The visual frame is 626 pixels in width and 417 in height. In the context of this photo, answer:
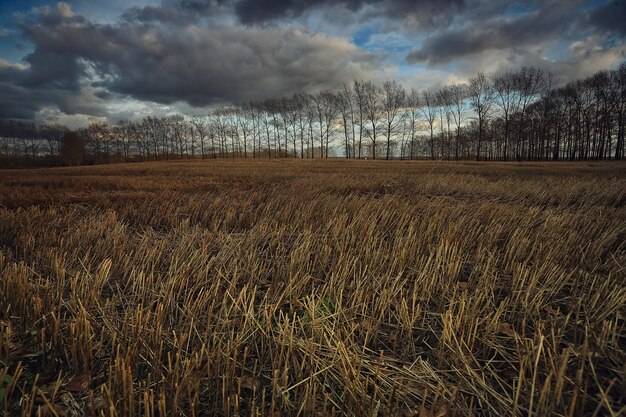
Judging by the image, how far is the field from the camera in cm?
148

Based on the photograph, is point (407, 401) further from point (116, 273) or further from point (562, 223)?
point (562, 223)

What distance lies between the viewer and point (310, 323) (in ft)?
6.43

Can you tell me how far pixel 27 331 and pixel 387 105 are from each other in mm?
61958

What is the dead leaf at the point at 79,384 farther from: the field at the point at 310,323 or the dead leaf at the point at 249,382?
the dead leaf at the point at 249,382

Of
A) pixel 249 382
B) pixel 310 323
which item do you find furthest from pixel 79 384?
pixel 310 323

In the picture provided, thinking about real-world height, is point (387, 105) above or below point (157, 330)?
above

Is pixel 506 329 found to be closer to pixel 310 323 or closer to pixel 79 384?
pixel 310 323

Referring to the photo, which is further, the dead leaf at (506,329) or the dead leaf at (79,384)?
the dead leaf at (506,329)

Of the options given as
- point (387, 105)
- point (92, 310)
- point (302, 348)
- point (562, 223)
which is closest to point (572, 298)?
point (302, 348)

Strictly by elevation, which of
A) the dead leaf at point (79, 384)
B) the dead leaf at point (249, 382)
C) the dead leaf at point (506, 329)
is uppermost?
the dead leaf at point (79, 384)

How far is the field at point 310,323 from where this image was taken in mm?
1478

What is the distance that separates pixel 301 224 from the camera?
5078 mm

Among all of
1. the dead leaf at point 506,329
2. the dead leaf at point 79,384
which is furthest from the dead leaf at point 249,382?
the dead leaf at point 506,329

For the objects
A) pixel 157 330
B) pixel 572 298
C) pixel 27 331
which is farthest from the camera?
pixel 572 298
